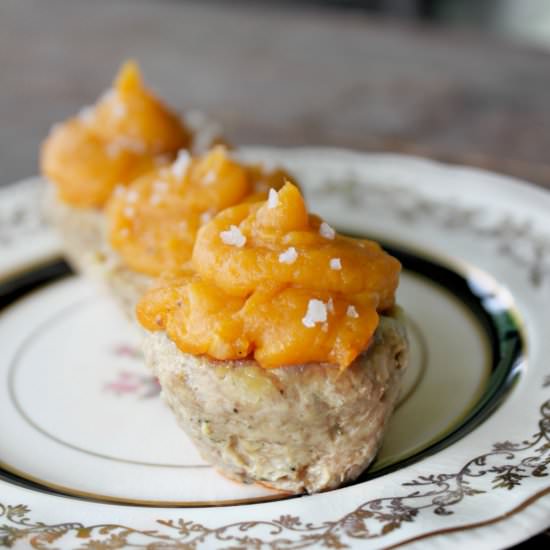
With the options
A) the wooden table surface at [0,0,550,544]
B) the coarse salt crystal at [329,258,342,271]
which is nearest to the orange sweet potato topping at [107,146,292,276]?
the coarse salt crystal at [329,258,342,271]

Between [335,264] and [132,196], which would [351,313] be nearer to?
[335,264]

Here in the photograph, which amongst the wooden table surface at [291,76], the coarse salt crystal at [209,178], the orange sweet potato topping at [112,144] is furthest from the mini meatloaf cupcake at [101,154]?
the wooden table surface at [291,76]

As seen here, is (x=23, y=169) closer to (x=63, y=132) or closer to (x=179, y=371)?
(x=63, y=132)

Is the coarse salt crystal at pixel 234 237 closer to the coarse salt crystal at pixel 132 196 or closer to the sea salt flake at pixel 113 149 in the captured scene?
the coarse salt crystal at pixel 132 196

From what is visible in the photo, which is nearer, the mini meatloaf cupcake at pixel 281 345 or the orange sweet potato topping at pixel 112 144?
the mini meatloaf cupcake at pixel 281 345

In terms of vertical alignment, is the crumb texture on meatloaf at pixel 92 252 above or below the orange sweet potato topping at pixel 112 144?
below

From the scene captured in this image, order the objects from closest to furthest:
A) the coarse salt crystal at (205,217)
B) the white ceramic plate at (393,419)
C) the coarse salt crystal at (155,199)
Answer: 1. the white ceramic plate at (393,419)
2. the coarse salt crystal at (205,217)
3. the coarse salt crystal at (155,199)
